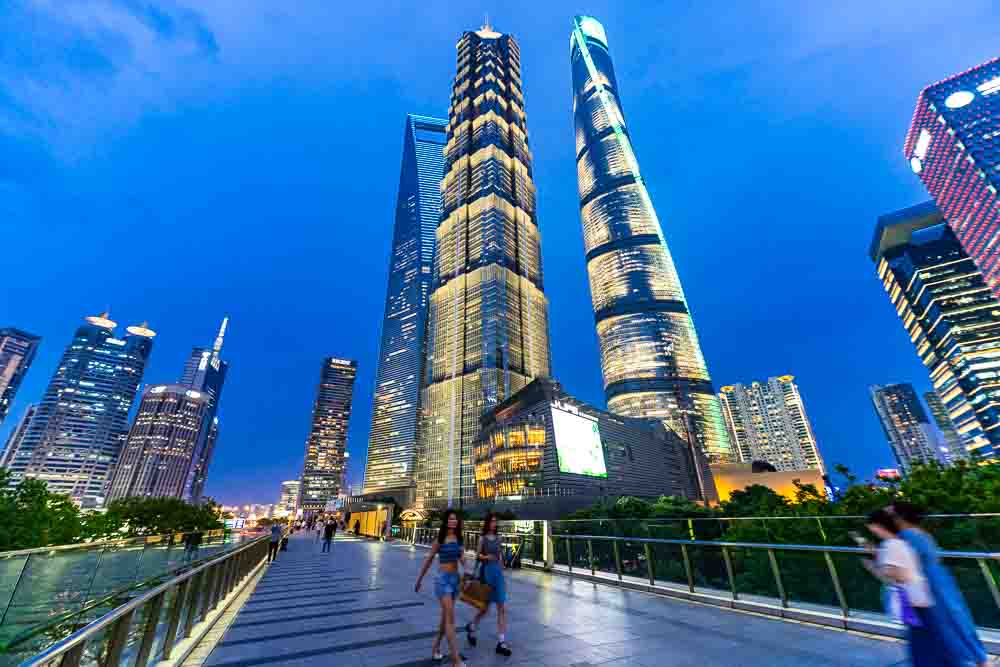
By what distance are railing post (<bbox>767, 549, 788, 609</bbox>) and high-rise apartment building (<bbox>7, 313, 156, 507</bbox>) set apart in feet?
731

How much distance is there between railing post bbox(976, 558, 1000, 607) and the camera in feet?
15.4

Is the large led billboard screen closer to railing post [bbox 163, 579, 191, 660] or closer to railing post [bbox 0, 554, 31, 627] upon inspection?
railing post [bbox 163, 579, 191, 660]

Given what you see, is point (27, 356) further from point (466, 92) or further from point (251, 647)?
point (251, 647)

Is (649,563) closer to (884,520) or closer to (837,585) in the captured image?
(837,585)

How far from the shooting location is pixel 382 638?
5969 mm

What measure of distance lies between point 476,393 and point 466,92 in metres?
118

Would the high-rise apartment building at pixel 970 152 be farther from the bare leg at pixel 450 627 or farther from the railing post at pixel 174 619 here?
the railing post at pixel 174 619

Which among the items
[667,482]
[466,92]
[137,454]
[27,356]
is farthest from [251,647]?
[27,356]

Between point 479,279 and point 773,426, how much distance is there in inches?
6015

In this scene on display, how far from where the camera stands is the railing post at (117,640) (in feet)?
10.6

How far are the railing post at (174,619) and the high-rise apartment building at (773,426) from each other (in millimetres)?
206963

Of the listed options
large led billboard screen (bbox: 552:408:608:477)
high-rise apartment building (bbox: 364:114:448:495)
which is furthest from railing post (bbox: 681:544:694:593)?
high-rise apartment building (bbox: 364:114:448:495)

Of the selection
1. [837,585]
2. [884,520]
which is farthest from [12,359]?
[884,520]

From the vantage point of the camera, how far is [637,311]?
459 ft
